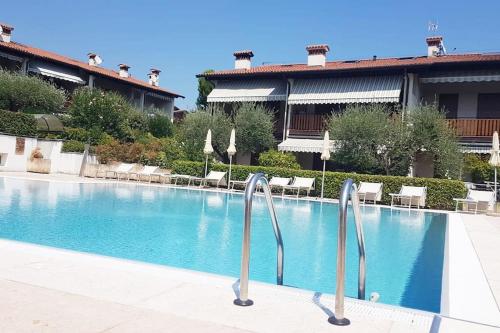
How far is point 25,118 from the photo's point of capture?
2709cm

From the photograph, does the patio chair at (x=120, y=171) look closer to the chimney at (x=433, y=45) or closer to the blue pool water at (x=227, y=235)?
the blue pool water at (x=227, y=235)

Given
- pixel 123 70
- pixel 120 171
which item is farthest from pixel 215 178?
pixel 123 70

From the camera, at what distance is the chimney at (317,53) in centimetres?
3023

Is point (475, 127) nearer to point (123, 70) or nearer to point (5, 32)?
point (123, 70)

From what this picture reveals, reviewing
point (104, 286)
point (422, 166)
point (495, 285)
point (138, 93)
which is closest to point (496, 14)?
point (422, 166)

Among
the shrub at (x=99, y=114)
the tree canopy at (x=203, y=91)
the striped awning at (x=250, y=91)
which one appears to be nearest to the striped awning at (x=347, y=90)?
the striped awning at (x=250, y=91)

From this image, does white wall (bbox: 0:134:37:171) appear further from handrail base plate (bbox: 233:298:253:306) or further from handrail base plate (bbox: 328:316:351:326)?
handrail base plate (bbox: 328:316:351:326)

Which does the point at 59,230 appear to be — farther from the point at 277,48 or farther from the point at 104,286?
the point at 277,48

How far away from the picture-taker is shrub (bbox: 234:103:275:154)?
88.7ft

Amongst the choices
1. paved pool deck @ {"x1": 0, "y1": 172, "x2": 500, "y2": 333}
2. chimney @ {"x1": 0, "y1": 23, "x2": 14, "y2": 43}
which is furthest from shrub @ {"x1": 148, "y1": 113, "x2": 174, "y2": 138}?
paved pool deck @ {"x1": 0, "y1": 172, "x2": 500, "y2": 333}

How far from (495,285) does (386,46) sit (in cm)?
3019

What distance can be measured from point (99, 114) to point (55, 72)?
7.88 m

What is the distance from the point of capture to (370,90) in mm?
26203

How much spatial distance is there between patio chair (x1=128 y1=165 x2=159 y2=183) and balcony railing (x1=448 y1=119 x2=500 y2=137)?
1707 centimetres
